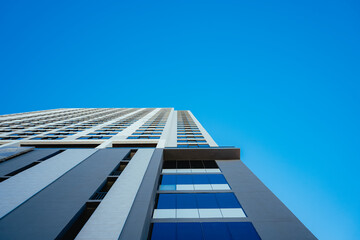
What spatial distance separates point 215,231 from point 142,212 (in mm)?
4723

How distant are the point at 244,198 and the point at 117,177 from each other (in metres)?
11.1

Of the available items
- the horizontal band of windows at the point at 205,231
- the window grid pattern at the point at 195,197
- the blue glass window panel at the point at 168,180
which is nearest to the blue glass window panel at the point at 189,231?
the horizontal band of windows at the point at 205,231

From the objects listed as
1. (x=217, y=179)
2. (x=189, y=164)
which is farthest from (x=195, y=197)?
(x=189, y=164)

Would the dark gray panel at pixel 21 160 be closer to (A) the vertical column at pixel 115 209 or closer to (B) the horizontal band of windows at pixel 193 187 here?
(A) the vertical column at pixel 115 209

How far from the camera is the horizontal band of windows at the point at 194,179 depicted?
50.9ft

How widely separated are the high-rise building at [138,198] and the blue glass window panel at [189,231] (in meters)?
0.06

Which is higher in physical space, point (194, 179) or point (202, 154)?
point (202, 154)

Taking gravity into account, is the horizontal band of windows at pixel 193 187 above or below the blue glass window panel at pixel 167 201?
above

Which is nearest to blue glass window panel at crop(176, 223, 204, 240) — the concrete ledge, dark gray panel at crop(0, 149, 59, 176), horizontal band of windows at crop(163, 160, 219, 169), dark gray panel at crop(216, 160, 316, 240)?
dark gray panel at crop(216, 160, 316, 240)

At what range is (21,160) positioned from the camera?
17.5 meters

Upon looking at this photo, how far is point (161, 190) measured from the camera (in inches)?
563

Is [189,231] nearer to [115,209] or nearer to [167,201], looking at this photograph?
[167,201]

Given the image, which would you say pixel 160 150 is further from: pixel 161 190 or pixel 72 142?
pixel 72 142

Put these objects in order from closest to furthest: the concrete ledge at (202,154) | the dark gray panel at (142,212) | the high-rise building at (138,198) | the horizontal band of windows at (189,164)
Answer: the dark gray panel at (142,212) → the high-rise building at (138,198) → the horizontal band of windows at (189,164) → the concrete ledge at (202,154)
